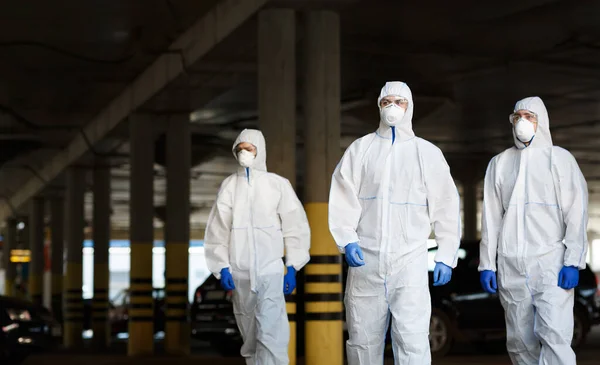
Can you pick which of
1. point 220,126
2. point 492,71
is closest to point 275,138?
point 492,71

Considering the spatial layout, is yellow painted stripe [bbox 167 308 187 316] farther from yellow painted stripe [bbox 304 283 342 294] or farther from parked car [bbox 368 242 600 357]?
yellow painted stripe [bbox 304 283 342 294]

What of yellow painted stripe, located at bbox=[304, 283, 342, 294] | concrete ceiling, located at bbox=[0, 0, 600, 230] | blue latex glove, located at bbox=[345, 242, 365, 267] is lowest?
yellow painted stripe, located at bbox=[304, 283, 342, 294]

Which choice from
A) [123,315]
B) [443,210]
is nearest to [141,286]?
[123,315]

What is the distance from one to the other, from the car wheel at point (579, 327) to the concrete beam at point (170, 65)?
6.09 m

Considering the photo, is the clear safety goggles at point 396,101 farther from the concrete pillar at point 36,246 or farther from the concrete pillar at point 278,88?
the concrete pillar at point 36,246

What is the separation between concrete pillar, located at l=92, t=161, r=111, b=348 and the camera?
29797 millimetres

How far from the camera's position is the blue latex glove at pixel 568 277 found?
24.2 feet

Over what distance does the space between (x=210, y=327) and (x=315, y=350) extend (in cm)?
352

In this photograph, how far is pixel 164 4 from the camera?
618 inches

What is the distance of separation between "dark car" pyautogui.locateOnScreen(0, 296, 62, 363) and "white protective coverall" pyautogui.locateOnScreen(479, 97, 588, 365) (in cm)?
794

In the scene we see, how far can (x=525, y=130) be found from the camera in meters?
7.83

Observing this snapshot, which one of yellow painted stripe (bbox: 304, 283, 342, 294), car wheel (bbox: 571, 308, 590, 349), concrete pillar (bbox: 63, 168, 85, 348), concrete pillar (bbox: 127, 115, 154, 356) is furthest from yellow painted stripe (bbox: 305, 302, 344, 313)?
concrete pillar (bbox: 63, 168, 85, 348)

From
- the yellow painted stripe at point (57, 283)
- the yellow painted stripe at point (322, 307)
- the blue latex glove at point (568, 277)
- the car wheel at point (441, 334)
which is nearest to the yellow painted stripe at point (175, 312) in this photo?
the car wheel at point (441, 334)

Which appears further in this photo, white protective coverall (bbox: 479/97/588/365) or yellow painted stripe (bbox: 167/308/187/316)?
yellow painted stripe (bbox: 167/308/187/316)
